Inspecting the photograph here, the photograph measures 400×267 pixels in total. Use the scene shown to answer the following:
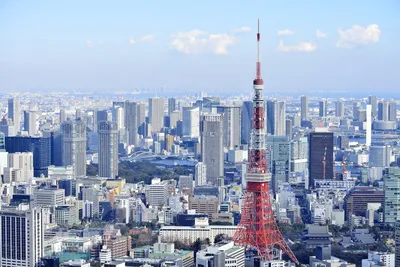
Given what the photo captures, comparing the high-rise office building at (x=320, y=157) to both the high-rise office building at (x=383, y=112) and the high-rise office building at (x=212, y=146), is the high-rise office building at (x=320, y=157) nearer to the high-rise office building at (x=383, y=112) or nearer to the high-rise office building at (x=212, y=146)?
the high-rise office building at (x=212, y=146)

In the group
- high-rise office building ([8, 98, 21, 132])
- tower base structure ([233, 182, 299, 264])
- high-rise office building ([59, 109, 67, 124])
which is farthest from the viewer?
high-rise office building ([59, 109, 67, 124])

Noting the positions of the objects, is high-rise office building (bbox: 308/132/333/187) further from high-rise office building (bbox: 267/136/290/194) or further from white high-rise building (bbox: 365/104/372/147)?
white high-rise building (bbox: 365/104/372/147)

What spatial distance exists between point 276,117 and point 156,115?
523 centimetres

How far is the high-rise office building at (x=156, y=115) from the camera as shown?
87.8ft

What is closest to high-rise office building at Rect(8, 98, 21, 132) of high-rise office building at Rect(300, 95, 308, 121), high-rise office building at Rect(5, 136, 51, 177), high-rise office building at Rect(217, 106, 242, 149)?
high-rise office building at Rect(5, 136, 51, 177)

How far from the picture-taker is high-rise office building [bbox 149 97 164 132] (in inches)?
1053

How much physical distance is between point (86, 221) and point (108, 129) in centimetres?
688

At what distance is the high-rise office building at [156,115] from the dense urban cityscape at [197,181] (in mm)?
43

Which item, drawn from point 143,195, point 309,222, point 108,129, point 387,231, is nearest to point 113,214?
point 143,195

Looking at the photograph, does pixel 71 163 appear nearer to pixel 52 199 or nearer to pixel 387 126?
pixel 52 199

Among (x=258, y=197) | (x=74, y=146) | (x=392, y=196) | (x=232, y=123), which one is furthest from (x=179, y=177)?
(x=258, y=197)

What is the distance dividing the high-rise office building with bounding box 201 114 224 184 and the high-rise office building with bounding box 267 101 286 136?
1656mm

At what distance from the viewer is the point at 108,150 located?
19578mm

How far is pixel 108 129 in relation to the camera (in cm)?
2036
